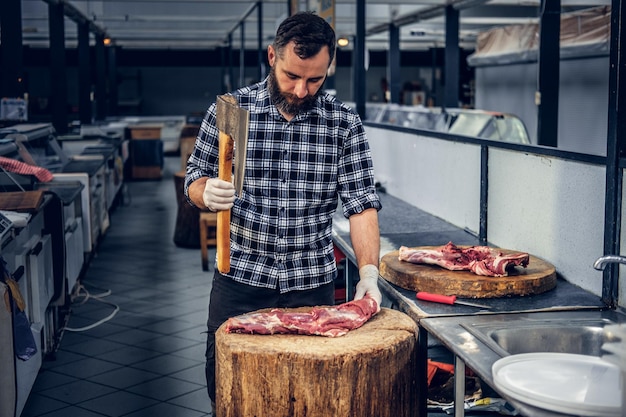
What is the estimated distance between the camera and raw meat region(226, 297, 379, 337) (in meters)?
2.37

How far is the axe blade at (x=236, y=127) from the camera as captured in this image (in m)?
2.27

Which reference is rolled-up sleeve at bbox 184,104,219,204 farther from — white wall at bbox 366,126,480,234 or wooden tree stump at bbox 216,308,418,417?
white wall at bbox 366,126,480,234

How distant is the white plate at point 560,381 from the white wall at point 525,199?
735mm

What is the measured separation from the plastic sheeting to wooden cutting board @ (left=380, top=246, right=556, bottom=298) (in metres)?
6.46

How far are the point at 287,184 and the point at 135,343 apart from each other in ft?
10.4

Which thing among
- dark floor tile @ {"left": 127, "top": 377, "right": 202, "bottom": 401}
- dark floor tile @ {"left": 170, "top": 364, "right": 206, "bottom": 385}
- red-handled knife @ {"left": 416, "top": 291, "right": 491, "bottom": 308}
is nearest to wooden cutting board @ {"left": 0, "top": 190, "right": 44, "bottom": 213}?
dark floor tile @ {"left": 127, "top": 377, "right": 202, "bottom": 401}

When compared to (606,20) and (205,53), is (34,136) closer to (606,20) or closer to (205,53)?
(606,20)

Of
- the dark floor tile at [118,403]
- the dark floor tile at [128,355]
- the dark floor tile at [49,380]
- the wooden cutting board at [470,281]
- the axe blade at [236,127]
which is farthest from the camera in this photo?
the dark floor tile at [128,355]

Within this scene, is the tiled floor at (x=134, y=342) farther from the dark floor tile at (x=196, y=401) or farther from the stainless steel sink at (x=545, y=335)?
the stainless steel sink at (x=545, y=335)

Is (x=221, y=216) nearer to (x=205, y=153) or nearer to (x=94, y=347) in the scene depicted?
(x=205, y=153)

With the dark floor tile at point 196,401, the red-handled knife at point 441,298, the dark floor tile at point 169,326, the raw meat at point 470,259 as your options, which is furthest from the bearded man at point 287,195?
the dark floor tile at point 169,326

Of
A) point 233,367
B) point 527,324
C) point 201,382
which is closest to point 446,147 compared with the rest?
point 201,382

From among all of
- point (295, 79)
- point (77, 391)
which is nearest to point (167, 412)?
point (77, 391)

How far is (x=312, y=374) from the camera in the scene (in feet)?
7.23
